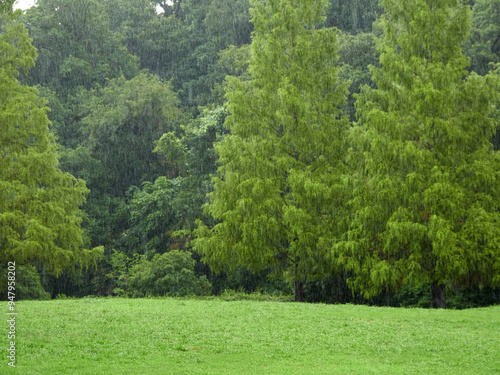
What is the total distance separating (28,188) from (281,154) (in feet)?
28.1

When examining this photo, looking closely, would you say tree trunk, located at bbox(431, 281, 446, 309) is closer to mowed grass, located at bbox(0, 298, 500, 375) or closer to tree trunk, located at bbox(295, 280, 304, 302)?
mowed grass, located at bbox(0, 298, 500, 375)

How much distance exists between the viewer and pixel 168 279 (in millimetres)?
20250

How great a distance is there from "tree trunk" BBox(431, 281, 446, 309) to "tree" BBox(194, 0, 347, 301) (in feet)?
11.1

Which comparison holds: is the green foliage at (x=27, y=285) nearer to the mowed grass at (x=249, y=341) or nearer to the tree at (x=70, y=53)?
the mowed grass at (x=249, y=341)

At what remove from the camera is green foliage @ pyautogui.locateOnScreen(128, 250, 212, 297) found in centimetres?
2027

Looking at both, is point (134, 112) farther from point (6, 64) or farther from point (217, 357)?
point (217, 357)

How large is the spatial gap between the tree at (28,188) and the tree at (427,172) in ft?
31.6

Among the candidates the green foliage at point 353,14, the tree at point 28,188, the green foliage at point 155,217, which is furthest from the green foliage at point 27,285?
the green foliage at point 353,14

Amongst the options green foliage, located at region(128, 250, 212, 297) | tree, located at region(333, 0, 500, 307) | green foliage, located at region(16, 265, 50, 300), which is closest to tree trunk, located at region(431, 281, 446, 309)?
tree, located at region(333, 0, 500, 307)

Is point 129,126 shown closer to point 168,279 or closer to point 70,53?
point 70,53

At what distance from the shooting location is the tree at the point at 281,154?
56.9ft

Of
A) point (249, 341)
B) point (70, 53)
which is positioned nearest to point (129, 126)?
point (70, 53)

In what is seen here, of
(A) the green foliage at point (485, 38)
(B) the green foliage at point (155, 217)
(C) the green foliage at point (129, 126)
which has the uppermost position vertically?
(A) the green foliage at point (485, 38)

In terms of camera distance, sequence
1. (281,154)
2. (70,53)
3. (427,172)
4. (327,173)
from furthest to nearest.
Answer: (70,53)
(281,154)
(327,173)
(427,172)
